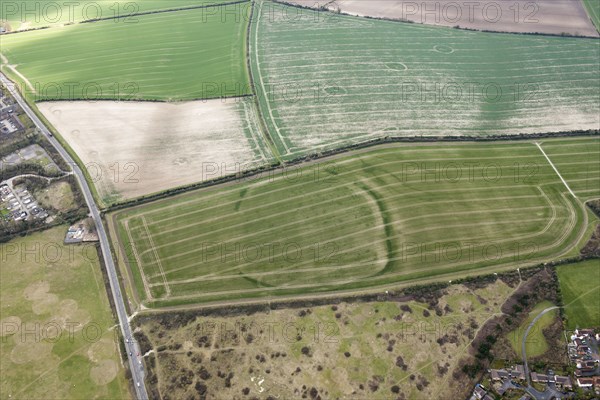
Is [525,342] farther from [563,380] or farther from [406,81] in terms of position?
[406,81]

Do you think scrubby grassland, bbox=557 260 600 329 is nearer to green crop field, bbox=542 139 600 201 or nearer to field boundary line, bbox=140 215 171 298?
green crop field, bbox=542 139 600 201

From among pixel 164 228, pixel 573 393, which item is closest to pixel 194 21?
pixel 164 228

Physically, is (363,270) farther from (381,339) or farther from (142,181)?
(142,181)

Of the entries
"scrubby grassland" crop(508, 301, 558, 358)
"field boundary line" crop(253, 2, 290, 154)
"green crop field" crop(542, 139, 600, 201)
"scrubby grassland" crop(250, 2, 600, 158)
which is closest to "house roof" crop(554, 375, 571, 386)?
"scrubby grassland" crop(508, 301, 558, 358)

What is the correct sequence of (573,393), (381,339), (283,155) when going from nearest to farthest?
(573,393) < (381,339) < (283,155)

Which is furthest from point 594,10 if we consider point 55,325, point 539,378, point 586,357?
point 55,325

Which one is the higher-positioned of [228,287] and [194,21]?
[194,21]
